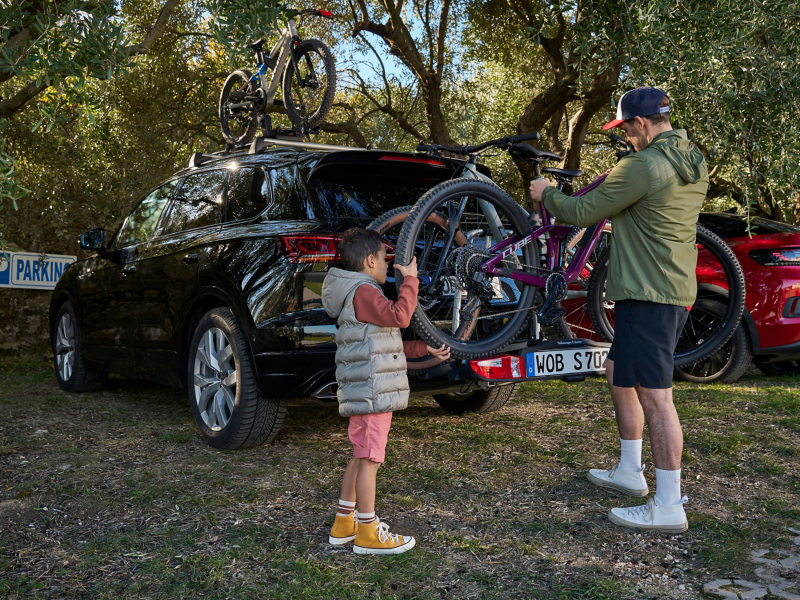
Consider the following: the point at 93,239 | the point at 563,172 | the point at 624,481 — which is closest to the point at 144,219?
the point at 93,239

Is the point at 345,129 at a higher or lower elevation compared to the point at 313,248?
Answer: higher

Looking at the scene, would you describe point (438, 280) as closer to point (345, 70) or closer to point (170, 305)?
point (170, 305)

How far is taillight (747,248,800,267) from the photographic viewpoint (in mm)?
6535

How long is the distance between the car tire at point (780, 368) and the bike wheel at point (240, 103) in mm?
5720

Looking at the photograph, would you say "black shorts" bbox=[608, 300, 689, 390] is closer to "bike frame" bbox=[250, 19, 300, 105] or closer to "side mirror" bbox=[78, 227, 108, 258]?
"side mirror" bbox=[78, 227, 108, 258]

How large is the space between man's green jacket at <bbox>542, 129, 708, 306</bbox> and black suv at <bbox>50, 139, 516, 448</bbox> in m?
1.06

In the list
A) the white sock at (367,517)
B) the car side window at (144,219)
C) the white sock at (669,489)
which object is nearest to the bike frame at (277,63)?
the car side window at (144,219)

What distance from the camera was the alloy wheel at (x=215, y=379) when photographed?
4387mm

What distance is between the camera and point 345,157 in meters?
4.30

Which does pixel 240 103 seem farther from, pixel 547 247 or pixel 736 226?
pixel 736 226

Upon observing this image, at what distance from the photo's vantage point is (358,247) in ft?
10.2

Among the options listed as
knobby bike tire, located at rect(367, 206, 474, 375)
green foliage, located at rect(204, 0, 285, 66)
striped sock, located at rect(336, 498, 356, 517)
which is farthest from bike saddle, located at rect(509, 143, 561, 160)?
striped sock, located at rect(336, 498, 356, 517)

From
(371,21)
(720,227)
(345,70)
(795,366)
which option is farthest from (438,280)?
(345,70)

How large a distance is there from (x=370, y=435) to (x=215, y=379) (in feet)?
5.89
